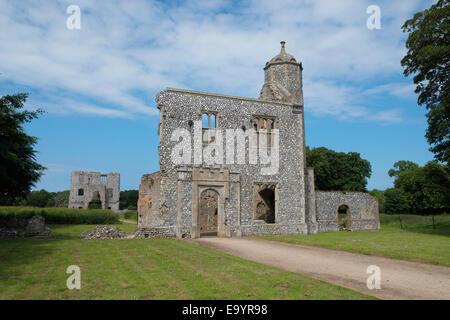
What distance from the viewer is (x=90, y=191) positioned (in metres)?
52.0

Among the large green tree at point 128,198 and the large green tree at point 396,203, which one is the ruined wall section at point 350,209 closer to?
the large green tree at point 396,203

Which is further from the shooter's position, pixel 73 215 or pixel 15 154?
pixel 73 215

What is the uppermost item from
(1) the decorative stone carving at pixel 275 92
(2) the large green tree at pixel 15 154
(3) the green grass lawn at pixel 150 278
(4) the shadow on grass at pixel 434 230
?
(1) the decorative stone carving at pixel 275 92

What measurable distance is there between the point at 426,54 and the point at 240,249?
1506cm

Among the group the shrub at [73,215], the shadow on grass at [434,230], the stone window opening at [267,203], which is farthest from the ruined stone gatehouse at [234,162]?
the shrub at [73,215]

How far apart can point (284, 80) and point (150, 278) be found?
62.3 feet

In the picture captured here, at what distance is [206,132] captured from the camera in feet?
64.5

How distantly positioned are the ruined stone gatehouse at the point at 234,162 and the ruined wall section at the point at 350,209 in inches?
32.0

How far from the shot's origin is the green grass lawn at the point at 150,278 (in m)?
6.11

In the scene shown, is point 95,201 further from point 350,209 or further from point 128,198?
point 350,209

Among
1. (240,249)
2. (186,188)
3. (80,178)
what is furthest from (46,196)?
(240,249)

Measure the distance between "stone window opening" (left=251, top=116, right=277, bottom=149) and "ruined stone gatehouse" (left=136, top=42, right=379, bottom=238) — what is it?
65mm

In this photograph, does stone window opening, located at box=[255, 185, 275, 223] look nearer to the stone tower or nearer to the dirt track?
the stone tower

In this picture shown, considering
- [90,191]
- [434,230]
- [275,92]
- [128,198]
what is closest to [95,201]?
[90,191]
